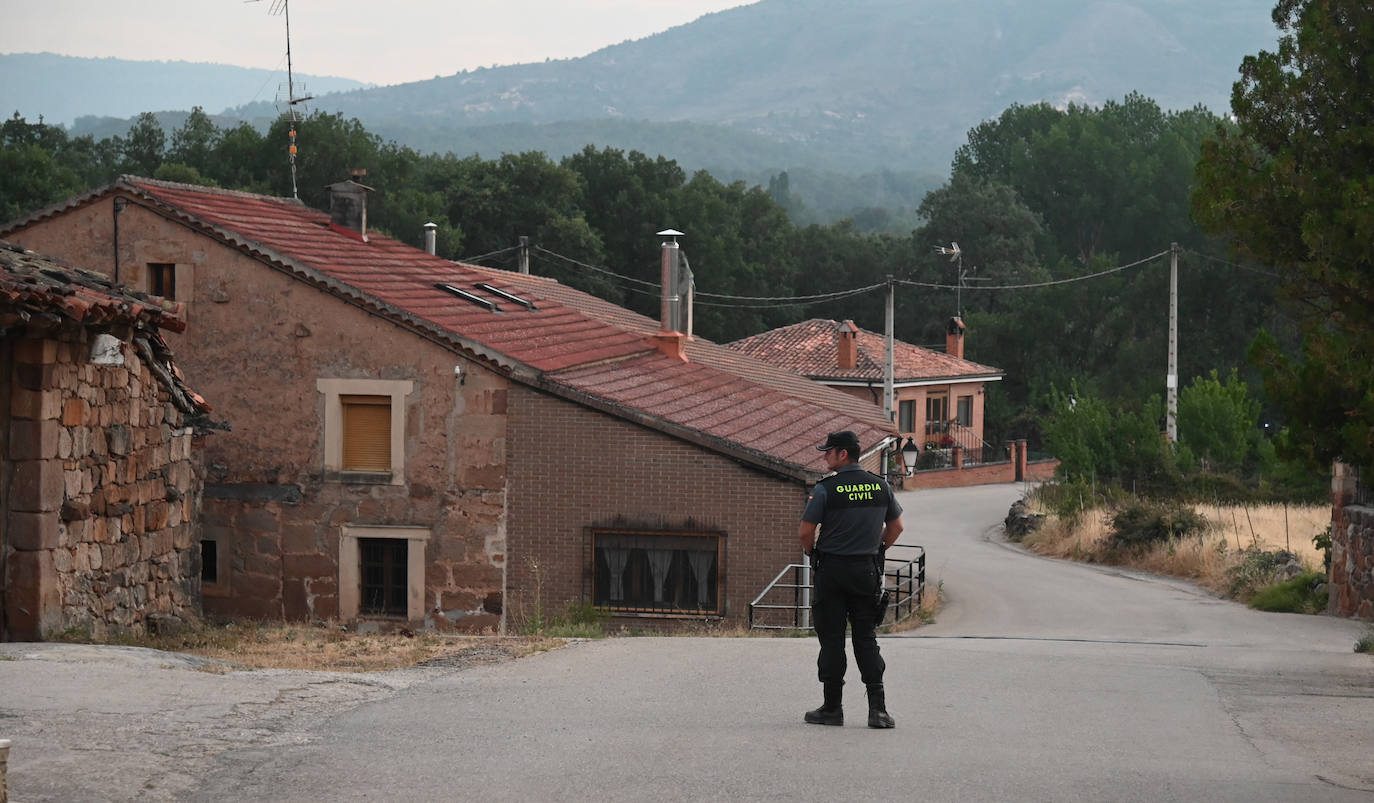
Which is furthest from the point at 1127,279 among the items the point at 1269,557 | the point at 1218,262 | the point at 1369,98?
the point at 1369,98

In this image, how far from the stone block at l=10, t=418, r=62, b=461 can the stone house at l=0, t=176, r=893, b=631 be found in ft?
29.3

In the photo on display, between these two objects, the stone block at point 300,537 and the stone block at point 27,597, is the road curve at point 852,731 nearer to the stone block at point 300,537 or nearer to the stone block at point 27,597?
the stone block at point 27,597

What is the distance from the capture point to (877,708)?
8820 mm

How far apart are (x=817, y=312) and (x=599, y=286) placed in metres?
14.7

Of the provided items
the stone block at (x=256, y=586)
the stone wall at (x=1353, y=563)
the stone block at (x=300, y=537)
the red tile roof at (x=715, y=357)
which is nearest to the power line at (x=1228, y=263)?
the red tile roof at (x=715, y=357)

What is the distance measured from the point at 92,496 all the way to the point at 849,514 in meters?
7.32

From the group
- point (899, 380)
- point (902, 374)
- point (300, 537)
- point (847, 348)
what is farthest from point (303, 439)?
point (902, 374)

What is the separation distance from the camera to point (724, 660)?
11.8 m

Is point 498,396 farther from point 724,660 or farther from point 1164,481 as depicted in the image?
point 1164,481

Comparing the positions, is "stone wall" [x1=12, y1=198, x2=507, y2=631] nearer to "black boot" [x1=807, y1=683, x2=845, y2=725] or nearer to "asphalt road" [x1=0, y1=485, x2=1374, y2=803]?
"asphalt road" [x1=0, y1=485, x2=1374, y2=803]

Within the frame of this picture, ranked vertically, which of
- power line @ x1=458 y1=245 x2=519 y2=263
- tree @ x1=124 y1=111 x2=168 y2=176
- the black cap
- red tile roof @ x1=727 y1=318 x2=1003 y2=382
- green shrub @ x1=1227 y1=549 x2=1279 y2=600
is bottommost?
green shrub @ x1=1227 y1=549 x2=1279 y2=600

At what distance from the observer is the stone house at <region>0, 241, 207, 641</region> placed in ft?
38.8

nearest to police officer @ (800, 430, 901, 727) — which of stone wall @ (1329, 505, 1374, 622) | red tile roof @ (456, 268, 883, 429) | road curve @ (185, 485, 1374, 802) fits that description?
road curve @ (185, 485, 1374, 802)

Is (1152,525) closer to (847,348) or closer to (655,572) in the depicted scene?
(655,572)
